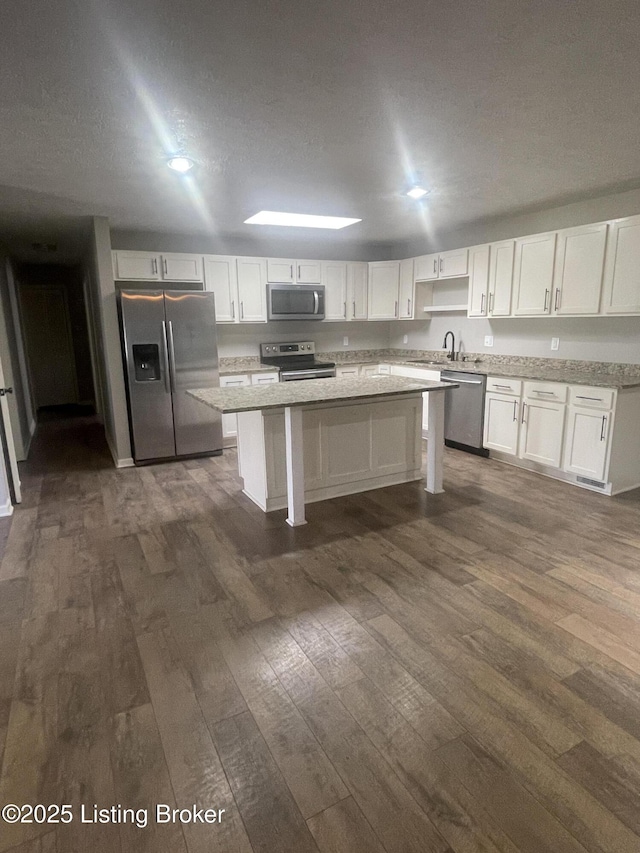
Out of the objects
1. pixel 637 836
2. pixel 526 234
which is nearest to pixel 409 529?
pixel 637 836

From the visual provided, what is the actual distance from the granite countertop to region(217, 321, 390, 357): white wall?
7.43 feet

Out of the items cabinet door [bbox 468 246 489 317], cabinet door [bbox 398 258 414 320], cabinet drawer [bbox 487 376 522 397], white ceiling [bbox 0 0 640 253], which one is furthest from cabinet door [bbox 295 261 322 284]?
cabinet drawer [bbox 487 376 522 397]

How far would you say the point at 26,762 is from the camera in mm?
1561

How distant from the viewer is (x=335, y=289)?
6.12 metres

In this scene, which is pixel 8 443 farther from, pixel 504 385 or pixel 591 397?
pixel 591 397

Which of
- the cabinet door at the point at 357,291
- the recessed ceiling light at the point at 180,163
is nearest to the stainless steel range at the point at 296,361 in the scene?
the cabinet door at the point at 357,291

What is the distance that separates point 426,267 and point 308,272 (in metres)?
1.46

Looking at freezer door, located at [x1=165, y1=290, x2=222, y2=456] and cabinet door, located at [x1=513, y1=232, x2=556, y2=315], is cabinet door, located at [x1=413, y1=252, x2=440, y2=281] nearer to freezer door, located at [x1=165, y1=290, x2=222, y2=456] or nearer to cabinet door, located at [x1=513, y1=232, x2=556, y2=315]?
cabinet door, located at [x1=513, y1=232, x2=556, y2=315]

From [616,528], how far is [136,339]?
14.2ft

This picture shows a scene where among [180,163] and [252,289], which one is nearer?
[180,163]

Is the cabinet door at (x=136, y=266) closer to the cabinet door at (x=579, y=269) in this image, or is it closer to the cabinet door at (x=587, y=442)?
the cabinet door at (x=579, y=269)

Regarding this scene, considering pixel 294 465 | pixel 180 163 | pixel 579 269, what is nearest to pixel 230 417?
pixel 294 465

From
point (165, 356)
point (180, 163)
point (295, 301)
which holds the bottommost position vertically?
point (165, 356)

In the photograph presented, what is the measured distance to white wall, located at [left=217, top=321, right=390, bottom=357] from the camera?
5957mm
